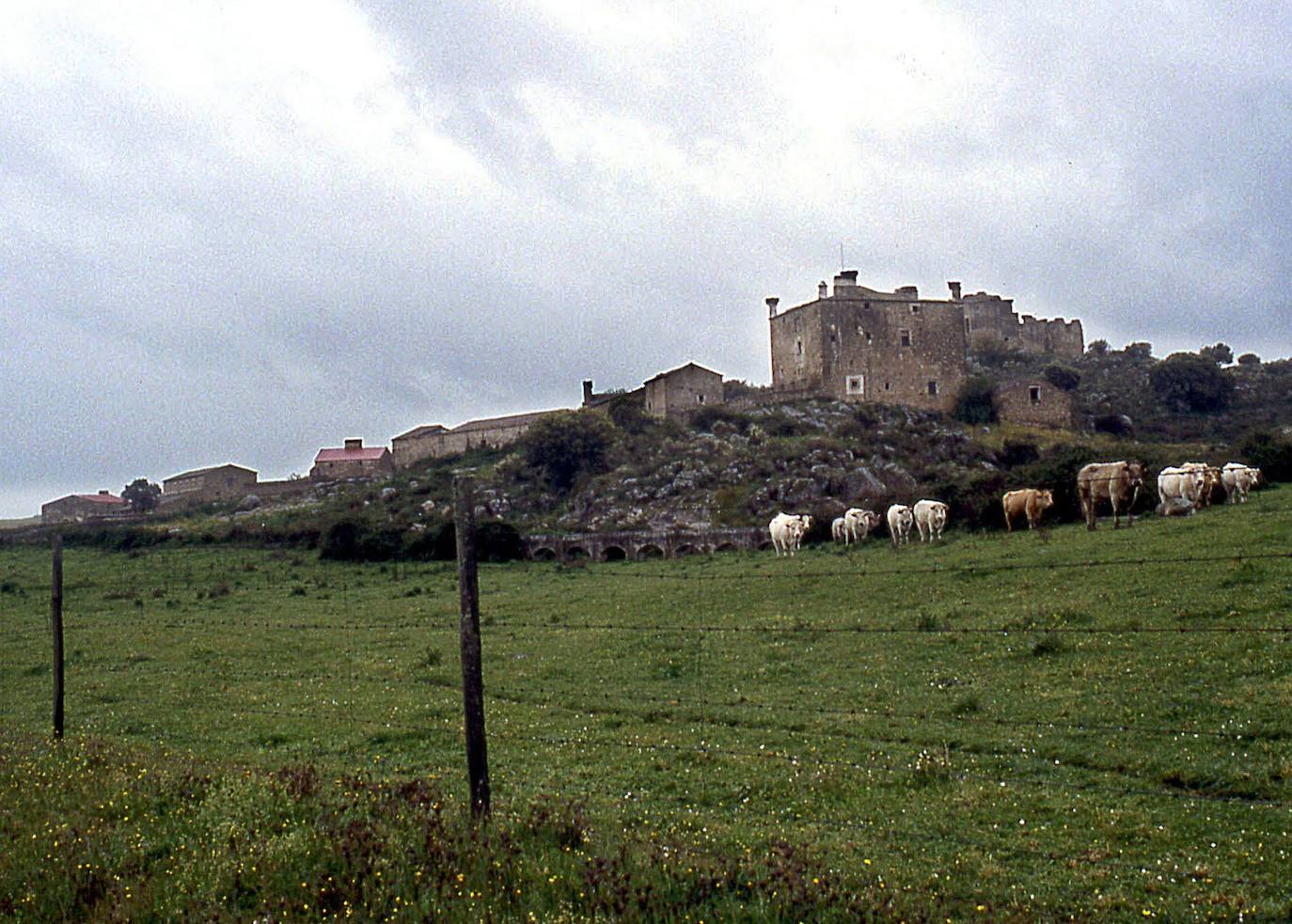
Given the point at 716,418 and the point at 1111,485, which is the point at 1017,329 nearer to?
the point at 716,418

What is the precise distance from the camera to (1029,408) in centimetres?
9425

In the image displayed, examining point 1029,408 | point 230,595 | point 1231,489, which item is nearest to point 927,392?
point 1029,408

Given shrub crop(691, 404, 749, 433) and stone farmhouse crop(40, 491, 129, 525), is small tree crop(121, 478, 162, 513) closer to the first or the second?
stone farmhouse crop(40, 491, 129, 525)

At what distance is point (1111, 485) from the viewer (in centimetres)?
3206

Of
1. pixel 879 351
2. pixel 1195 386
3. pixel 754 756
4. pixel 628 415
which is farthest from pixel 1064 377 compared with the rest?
pixel 754 756

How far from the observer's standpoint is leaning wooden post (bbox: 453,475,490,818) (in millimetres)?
8969

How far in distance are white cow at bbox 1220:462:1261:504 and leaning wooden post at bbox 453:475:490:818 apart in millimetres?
29661

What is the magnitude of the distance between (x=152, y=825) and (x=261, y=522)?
7431 centimetres

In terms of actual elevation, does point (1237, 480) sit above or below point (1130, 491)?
above

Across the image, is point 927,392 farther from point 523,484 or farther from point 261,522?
point 261,522

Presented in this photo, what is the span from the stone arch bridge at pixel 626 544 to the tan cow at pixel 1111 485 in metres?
21.3

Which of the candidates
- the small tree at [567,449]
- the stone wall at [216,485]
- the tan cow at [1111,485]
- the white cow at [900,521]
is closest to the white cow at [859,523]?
the white cow at [900,521]

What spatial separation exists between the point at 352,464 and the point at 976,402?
6931cm

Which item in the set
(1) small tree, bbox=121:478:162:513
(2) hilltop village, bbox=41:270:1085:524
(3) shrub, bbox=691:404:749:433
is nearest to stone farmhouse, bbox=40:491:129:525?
(1) small tree, bbox=121:478:162:513
